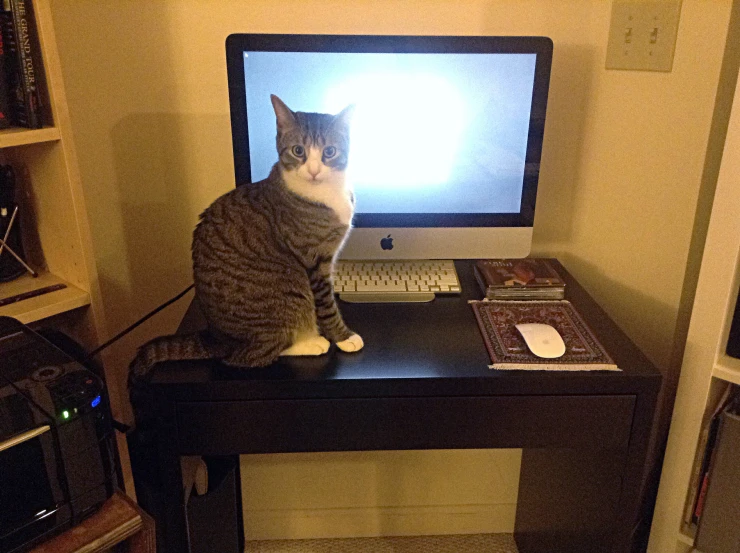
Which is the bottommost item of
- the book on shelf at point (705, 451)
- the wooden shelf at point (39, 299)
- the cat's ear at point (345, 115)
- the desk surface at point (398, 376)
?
the book on shelf at point (705, 451)

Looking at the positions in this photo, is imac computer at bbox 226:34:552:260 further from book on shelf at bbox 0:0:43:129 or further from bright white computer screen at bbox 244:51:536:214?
book on shelf at bbox 0:0:43:129

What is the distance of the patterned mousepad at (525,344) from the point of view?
886 mm

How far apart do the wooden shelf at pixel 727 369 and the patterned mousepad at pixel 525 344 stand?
213 mm

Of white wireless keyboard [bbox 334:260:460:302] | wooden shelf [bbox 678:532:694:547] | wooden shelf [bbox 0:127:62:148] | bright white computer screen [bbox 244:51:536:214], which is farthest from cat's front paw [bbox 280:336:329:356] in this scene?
wooden shelf [bbox 678:532:694:547]

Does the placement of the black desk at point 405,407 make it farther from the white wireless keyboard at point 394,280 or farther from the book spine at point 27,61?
the book spine at point 27,61

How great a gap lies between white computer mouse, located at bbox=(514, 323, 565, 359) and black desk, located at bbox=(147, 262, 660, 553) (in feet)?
0.15

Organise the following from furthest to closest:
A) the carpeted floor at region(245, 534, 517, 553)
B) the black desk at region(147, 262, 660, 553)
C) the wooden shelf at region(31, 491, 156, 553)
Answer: the carpeted floor at region(245, 534, 517, 553) < the black desk at region(147, 262, 660, 553) < the wooden shelf at region(31, 491, 156, 553)

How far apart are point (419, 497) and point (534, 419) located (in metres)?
0.78

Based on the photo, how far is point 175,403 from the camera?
0.86 meters

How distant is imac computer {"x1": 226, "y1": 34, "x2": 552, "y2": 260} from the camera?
102cm

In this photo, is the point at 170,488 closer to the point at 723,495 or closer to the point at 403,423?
the point at 403,423

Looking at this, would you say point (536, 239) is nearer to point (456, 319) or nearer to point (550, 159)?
point (550, 159)

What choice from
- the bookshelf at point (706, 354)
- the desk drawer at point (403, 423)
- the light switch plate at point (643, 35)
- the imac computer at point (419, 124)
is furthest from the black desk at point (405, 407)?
the light switch plate at point (643, 35)

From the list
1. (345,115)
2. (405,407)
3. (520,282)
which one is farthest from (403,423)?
(345,115)
